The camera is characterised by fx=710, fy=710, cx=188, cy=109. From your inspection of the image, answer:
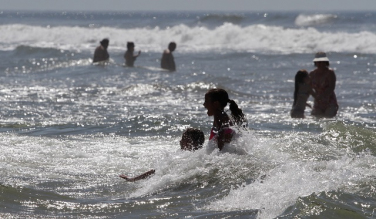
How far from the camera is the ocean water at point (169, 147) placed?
6.02 meters

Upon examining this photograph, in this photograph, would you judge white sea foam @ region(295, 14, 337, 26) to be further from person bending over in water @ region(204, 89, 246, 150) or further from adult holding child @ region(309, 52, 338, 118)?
person bending over in water @ region(204, 89, 246, 150)

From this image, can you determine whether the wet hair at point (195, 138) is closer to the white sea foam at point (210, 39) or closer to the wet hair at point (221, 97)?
the wet hair at point (221, 97)

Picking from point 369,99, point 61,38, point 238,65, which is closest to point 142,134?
point 369,99

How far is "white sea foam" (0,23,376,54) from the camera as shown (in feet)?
113

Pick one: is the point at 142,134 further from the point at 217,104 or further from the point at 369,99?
the point at 369,99

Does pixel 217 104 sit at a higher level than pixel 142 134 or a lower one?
higher

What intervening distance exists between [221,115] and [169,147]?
317cm

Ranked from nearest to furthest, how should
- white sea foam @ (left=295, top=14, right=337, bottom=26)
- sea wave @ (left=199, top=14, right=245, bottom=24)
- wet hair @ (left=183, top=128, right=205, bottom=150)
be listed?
wet hair @ (left=183, top=128, right=205, bottom=150), white sea foam @ (left=295, top=14, right=337, bottom=26), sea wave @ (left=199, top=14, right=245, bottom=24)

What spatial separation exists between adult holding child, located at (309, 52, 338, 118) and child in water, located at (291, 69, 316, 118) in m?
0.20

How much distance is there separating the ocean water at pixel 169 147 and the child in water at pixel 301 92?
24 centimetres

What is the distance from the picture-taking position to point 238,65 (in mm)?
24906

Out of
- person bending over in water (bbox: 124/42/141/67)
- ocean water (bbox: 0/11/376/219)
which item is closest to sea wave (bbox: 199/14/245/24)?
ocean water (bbox: 0/11/376/219)

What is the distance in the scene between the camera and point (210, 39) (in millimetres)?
40000

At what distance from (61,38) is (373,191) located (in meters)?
39.5
